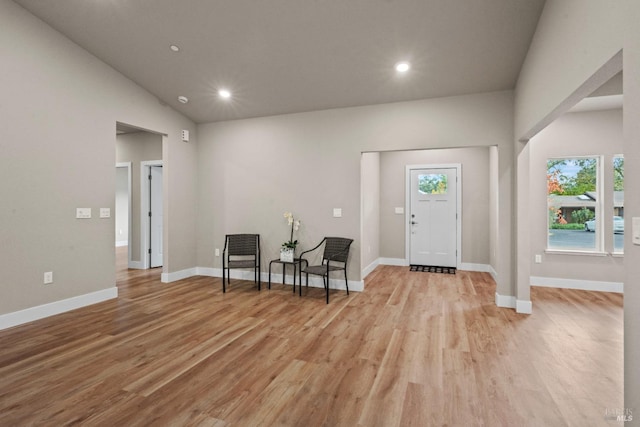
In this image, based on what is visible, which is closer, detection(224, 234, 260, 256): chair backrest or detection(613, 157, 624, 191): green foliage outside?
detection(613, 157, 624, 191): green foliage outside

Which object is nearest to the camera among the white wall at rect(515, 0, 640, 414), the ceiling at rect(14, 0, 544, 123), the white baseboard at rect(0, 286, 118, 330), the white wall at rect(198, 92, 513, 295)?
the white wall at rect(515, 0, 640, 414)

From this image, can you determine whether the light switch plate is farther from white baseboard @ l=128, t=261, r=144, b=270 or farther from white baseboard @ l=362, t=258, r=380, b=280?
white baseboard @ l=362, t=258, r=380, b=280

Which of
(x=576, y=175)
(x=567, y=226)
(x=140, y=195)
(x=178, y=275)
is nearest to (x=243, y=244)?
(x=178, y=275)

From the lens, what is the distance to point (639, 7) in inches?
52.9

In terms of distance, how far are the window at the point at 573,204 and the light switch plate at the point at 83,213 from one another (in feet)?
22.2

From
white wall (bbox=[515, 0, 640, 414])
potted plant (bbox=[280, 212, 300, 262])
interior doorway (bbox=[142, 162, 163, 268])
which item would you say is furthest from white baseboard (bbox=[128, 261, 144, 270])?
white wall (bbox=[515, 0, 640, 414])

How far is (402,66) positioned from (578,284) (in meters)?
4.27

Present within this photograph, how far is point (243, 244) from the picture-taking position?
5.25m

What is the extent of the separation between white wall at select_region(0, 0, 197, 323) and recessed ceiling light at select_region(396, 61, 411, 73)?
377 cm

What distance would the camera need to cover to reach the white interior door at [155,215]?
21.3 ft

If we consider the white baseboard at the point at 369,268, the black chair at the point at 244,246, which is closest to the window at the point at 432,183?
the white baseboard at the point at 369,268

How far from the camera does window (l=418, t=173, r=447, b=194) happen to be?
645cm

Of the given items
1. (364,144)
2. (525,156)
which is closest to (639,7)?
(525,156)

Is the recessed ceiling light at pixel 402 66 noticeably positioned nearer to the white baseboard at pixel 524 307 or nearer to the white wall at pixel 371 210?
the white wall at pixel 371 210
